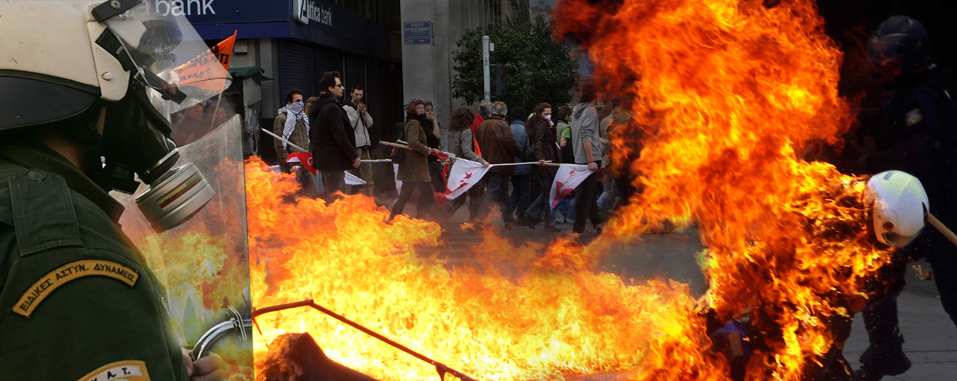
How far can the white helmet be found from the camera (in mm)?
2922

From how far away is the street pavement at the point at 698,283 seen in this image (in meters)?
4.44

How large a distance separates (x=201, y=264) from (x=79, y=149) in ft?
1.81

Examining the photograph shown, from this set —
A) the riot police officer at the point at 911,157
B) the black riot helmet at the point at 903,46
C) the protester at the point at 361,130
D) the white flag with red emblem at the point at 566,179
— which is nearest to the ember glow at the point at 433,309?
the riot police officer at the point at 911,157

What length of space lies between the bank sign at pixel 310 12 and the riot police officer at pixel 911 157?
489 inches

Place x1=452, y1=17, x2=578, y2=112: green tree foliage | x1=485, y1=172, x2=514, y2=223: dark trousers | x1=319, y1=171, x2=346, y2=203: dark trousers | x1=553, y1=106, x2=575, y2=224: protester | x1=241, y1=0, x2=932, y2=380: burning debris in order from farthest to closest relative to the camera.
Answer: x1=452, y1=17, x2=578, y2=112: green tree foliage
x1=553, y1=106, x2=575, y2=224: protester
x1=485, y1=172, x2=514, y2=223: dark trousers
x1=319, y1=171, x2=346, y2=203: dark trousers
x1=241, y1=0, x2=932, y2=380: burning debris

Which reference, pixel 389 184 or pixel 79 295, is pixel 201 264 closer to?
pixel 79 295

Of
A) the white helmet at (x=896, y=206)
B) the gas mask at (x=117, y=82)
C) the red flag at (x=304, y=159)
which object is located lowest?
the red flag at (x=304, y=159)

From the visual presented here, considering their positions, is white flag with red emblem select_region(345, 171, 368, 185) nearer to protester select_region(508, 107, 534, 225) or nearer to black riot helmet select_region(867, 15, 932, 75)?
protester select_region(508, 107, 534, 225)

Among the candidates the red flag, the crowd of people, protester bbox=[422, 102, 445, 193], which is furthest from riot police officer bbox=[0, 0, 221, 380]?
protester bbox=[422, 102, 445, 193]

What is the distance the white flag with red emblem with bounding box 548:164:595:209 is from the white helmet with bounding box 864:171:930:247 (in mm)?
5516

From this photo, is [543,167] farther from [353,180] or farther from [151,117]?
[151,117]

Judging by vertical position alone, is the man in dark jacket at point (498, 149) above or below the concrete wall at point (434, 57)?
below

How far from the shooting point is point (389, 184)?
12.5 metres

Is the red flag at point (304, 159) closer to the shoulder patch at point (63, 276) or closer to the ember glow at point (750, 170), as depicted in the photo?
the ember glow at point (750, 170)
